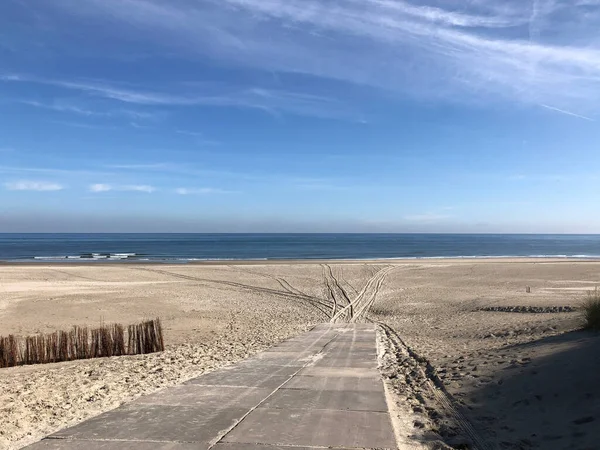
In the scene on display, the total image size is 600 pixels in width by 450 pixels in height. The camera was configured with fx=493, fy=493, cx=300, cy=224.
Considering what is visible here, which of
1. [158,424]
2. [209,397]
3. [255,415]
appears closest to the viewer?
[158,424]

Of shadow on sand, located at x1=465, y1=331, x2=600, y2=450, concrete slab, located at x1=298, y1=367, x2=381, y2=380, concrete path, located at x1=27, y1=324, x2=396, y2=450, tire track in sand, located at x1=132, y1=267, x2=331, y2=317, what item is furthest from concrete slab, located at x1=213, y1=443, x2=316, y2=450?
tire track in sand, located at x1=132, y1=267, x2=331, y2=317

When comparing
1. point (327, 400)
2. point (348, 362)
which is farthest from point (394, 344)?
point (327, 400)

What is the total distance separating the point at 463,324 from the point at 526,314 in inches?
115

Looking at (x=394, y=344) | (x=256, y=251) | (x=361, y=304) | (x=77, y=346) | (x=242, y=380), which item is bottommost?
(x=361, y=304)

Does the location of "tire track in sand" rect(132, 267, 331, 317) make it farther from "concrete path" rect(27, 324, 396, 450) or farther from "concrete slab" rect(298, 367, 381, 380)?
"concrete path" rect(27, 324, 396, 450)

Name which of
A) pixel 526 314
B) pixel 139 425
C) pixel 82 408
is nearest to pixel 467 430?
pixel 139 425

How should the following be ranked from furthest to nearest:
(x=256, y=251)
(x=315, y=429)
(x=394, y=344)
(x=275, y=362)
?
1. (x=256, y=251)
2. (x=394, y=344)
3. (x=275, y=362)
4. (x=315, y=429)

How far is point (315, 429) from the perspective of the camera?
18.0 feet

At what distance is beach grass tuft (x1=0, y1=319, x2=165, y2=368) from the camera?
10625 millimetres

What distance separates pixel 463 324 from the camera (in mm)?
15734

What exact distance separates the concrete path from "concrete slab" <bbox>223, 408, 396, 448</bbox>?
10 mm

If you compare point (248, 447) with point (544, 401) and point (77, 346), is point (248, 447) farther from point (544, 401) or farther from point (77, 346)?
point (77, 346)

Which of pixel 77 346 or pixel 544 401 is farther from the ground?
pixel 544 401

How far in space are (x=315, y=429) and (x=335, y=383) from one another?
88.1 inches
